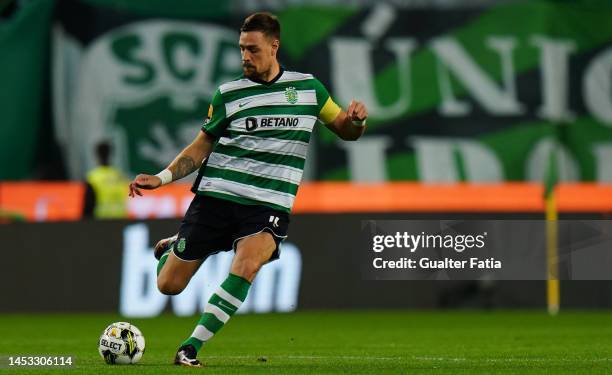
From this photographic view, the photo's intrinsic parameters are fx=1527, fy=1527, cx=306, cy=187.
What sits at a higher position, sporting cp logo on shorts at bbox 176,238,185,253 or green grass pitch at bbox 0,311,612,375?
sporting cp logo on shorts at bbox 176,238,185,253

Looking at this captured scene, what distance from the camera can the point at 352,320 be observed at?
593 inches

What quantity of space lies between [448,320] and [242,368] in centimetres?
663

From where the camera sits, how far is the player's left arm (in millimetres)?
8789

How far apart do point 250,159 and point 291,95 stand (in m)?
0.46

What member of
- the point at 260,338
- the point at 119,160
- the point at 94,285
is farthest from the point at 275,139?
the point at 119,160

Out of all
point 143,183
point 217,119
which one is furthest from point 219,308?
point 217,119

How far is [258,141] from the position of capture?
8.84 meters

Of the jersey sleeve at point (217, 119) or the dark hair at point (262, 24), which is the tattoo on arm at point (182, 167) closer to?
the jersey sleeve at point (217, 119)

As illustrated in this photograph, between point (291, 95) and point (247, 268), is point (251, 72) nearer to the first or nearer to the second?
point (291, 95)

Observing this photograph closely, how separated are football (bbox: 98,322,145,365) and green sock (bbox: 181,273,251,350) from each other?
1.36ft

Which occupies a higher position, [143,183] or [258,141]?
[258,141]

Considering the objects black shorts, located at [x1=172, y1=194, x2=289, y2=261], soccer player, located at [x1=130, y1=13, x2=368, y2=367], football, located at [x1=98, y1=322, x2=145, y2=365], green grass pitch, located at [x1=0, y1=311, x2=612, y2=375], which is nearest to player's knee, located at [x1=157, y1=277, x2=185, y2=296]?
soccer player, located at [x1=130, y1=13, x2=368, y2=367]

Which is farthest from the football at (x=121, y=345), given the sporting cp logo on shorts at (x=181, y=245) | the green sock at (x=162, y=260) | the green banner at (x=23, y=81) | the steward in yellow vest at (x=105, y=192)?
the green banner at (x=23, y=81)

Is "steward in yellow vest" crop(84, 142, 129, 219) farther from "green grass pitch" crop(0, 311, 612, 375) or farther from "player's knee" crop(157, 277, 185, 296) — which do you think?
"player's knee" crop(157, 277, 185, 296)
